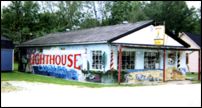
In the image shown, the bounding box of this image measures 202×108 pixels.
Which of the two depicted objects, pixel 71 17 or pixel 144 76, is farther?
pixel 71 17

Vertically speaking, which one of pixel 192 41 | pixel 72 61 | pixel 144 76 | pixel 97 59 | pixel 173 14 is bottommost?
pixel 144 76

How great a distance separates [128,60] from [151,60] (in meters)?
2.02

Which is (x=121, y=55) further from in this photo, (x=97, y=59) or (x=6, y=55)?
(x=6, y=55)

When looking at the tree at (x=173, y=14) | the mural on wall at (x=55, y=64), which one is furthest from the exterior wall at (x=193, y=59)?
the mural on wall at (x=55, y=64)

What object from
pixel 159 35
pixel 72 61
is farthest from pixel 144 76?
pixel 72 61

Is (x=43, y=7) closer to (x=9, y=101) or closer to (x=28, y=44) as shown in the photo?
(x=28, y=44)

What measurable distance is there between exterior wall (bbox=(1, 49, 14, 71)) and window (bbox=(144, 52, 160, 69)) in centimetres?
1211

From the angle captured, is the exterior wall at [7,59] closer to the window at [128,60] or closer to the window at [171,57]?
the window at [128,60]

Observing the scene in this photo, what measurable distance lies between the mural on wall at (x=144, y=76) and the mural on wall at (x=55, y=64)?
11.1ft

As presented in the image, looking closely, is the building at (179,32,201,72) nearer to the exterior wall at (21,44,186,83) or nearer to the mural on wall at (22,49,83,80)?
the exterior wall at (21,44,186,83)

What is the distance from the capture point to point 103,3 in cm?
6469

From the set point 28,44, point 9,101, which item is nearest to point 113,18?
point 28,44

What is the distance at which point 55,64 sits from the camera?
2777cm

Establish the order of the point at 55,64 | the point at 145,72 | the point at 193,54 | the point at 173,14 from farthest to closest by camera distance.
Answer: the point at 173,14 < the point at 193,54 < the point at 55,64 < the point at 145,72
